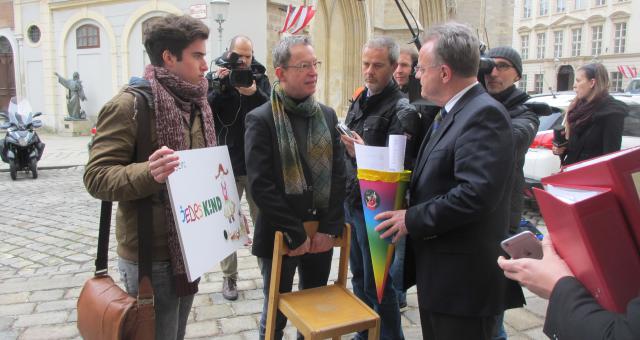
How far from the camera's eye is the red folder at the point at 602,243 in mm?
1134

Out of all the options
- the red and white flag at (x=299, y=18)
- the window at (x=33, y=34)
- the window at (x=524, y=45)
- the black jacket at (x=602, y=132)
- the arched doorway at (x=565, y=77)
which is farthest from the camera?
the window at (x=524, y=45)

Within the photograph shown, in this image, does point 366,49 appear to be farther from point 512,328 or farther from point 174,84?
point 512,328

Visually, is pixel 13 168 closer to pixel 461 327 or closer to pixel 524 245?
pixel 461 327

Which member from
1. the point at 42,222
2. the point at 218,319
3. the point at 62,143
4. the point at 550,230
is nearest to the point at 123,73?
the point at 62,143

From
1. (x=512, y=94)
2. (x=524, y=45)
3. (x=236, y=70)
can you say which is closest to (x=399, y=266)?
(x=512, y=94)

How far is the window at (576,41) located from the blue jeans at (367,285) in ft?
184

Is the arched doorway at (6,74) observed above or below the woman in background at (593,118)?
above

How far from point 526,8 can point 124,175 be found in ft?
209

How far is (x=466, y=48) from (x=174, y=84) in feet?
4.26

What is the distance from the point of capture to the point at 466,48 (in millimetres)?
2078

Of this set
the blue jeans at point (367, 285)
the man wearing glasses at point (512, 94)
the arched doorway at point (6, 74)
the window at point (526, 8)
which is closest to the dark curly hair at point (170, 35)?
the blue jeans at point (367, 285)

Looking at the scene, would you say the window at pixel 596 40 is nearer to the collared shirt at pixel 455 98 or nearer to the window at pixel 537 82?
the window at pixel 537 82

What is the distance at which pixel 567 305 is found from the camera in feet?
4.07

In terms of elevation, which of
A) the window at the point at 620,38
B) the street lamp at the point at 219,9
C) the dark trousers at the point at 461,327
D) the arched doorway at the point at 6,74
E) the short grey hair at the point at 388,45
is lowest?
the dark trousers at the point at 461,327
